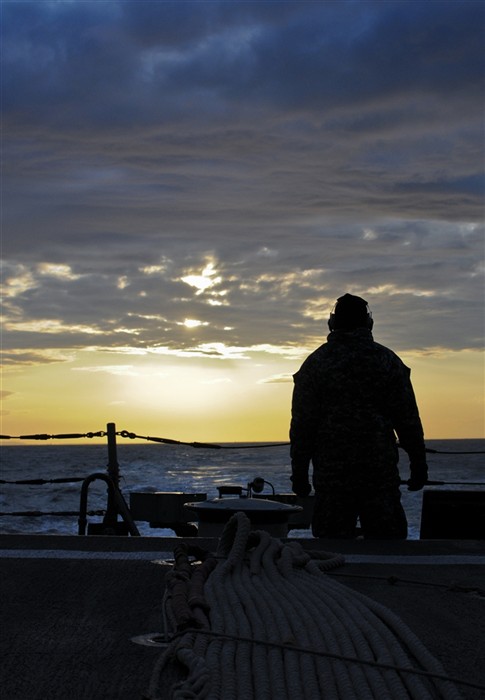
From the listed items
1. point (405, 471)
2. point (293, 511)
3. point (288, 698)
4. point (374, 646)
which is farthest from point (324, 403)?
point (405, 471)

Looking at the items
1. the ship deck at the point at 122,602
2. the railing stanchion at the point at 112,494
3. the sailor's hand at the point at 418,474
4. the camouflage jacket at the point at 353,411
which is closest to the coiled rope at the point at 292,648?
the ship deck at the point at 122,602

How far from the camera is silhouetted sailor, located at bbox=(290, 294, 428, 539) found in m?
5.73

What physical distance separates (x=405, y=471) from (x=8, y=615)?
74258 mm

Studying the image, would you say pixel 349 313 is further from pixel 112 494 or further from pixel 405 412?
pixel 112 494

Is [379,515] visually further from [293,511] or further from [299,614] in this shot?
[299,614]

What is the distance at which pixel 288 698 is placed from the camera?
2.41m

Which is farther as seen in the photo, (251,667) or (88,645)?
(88,645)

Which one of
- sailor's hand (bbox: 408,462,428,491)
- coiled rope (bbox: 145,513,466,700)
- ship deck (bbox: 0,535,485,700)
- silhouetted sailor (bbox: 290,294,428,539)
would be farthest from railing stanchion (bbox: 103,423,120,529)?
coiled rope (bbox: 145,513,466,700)

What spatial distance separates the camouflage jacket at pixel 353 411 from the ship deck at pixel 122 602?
487 millimetres

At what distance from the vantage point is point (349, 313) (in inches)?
231

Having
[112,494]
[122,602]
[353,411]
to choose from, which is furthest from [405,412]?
[112,494]

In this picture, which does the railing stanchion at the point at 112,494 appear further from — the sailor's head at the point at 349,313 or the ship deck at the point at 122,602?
the sailor's head at the point at 349,313

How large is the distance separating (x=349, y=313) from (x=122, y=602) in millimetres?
2571

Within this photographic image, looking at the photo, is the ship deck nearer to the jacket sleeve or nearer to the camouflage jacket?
the camouflage jacket
